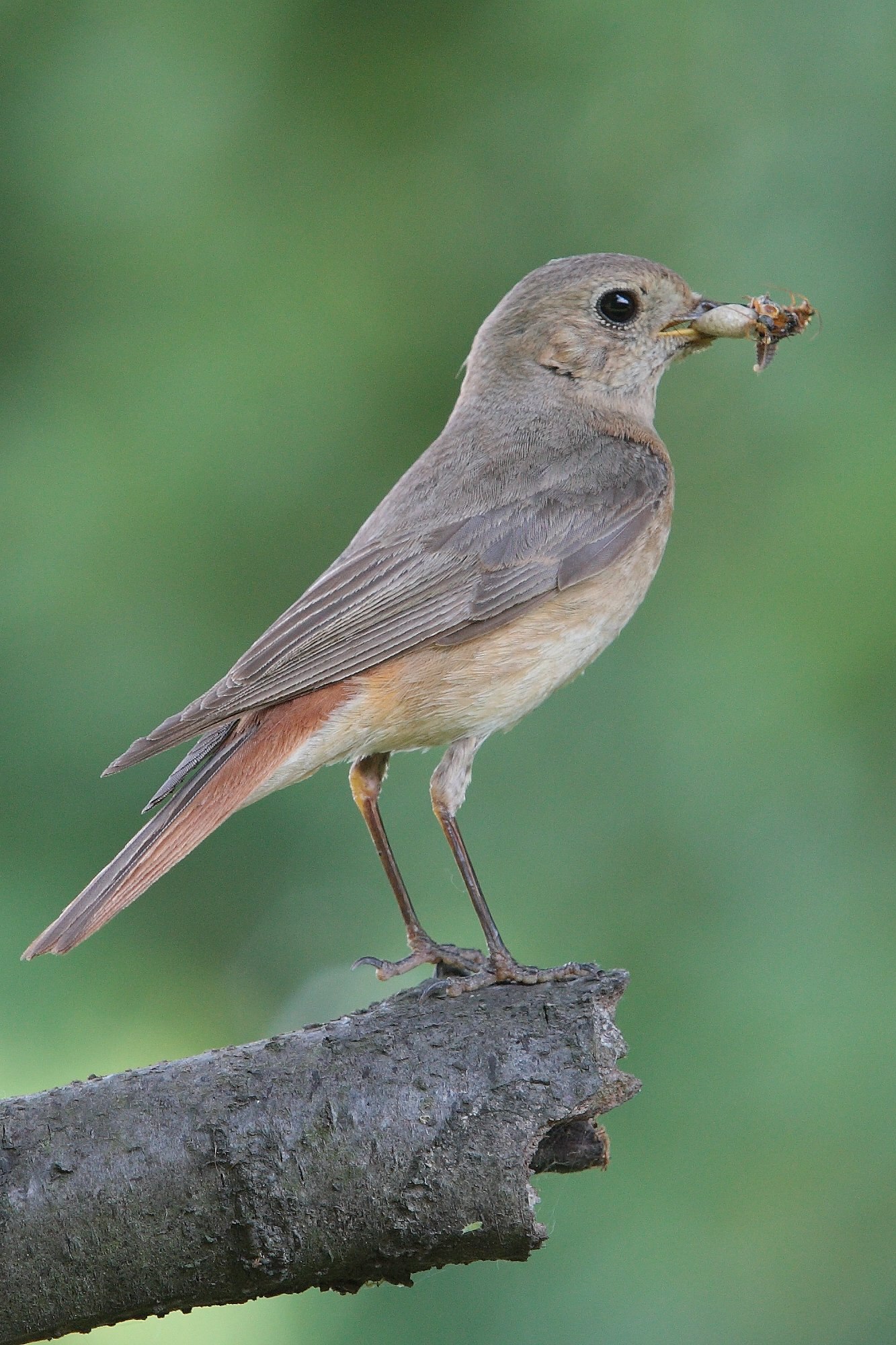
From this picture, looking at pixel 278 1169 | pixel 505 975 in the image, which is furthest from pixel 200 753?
pixel 278 1169

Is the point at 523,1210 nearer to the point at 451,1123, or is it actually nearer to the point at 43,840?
the point at 451,1123

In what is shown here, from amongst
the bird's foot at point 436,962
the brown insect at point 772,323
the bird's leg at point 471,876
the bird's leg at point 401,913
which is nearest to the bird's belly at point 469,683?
the bird's leg at point 471,876

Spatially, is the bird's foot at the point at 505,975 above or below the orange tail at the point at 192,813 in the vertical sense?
below

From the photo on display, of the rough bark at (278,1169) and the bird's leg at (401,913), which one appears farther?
the bird's leg at (401,913)

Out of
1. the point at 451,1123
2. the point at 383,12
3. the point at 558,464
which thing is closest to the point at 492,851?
the point at 558,464

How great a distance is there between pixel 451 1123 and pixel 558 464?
6.62ft

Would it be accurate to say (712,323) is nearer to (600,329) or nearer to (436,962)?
(600,329)

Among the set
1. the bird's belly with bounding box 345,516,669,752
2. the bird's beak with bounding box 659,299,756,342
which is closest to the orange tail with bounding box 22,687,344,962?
the bird's belly with bounding box 345,516,669,752

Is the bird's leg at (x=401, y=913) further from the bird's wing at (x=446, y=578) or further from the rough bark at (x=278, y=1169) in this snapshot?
the rough bark at (x=278, y=1169)

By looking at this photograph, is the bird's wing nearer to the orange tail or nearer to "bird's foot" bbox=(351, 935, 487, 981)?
the orange tail

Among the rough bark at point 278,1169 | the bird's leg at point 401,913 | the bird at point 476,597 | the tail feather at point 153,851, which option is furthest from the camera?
the bird's leg at point 401,913

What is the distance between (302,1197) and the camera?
2.69 m

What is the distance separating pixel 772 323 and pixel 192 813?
2.25 meters

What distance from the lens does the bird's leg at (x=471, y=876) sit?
11.8 ft
